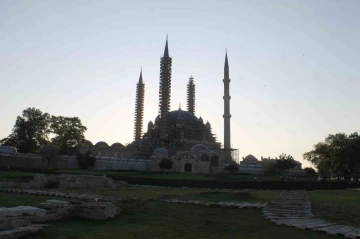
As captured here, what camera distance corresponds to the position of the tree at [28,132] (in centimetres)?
5769

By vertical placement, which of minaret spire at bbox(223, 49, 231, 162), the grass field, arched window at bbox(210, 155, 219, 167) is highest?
minaret spire at bbox(223, 49, 231, 162)

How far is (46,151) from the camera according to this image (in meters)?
49.9

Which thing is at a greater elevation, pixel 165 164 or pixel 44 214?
pixel 165 164

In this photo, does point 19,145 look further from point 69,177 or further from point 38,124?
point 69,177

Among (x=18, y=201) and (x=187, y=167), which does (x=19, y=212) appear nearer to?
(x=18, y=201)

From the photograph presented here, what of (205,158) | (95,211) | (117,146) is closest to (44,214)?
(95,211)

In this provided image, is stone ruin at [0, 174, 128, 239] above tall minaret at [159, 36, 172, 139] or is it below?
below

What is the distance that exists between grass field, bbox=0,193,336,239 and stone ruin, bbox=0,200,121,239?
0.73 ft

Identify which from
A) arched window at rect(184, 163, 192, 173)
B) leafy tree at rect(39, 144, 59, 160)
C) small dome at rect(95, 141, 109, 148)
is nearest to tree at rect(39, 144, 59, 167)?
leafy tree at rect(39, 144, 59, 160)

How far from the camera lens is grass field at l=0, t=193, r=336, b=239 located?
8.48 metres

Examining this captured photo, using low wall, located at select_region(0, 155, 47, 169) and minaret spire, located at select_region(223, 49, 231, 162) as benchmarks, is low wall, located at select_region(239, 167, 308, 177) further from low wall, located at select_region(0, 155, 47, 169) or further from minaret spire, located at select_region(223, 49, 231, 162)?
low wall, located at select_region(0, 155, 47, 169)

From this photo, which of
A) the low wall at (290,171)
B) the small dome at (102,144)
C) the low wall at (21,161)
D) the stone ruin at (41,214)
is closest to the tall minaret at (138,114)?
the small dome at (102,144)

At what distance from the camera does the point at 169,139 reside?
7550 centimetres

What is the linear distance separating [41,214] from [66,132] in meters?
52.4
